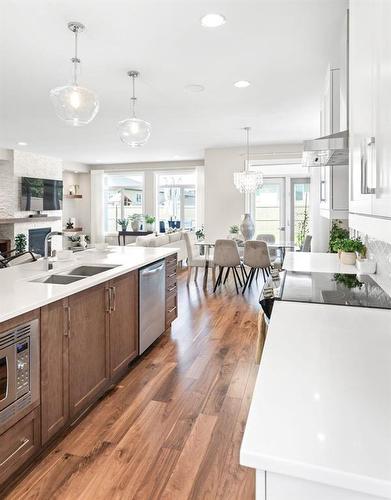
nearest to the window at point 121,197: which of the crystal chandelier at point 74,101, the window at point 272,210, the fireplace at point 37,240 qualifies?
the fireplace at point 37,240

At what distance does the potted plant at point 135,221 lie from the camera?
1055 centimetres

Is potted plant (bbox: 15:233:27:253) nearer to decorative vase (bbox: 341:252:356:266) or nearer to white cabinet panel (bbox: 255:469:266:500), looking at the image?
decorative vase (bbox: 341:252:356:266)

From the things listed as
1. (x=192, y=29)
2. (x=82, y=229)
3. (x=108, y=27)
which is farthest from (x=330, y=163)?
(x=82, y=229)

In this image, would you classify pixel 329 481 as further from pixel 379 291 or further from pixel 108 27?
pixel 108 27

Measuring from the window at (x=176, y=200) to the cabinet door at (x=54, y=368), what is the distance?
8497 mm

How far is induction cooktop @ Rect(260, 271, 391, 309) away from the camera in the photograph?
1.87m

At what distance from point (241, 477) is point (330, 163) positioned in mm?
1838

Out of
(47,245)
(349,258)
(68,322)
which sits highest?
(47,245)

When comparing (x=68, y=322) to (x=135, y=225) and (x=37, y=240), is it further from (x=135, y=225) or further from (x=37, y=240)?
(x=135, y=225)

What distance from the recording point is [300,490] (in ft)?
2.26

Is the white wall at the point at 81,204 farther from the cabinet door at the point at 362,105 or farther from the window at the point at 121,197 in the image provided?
the cabinet door at the point at 362,105

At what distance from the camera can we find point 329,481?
65 centimetres

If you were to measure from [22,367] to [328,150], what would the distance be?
1.88 m

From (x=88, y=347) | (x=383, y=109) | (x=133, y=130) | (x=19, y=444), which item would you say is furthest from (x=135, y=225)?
(x=383, y=109)
